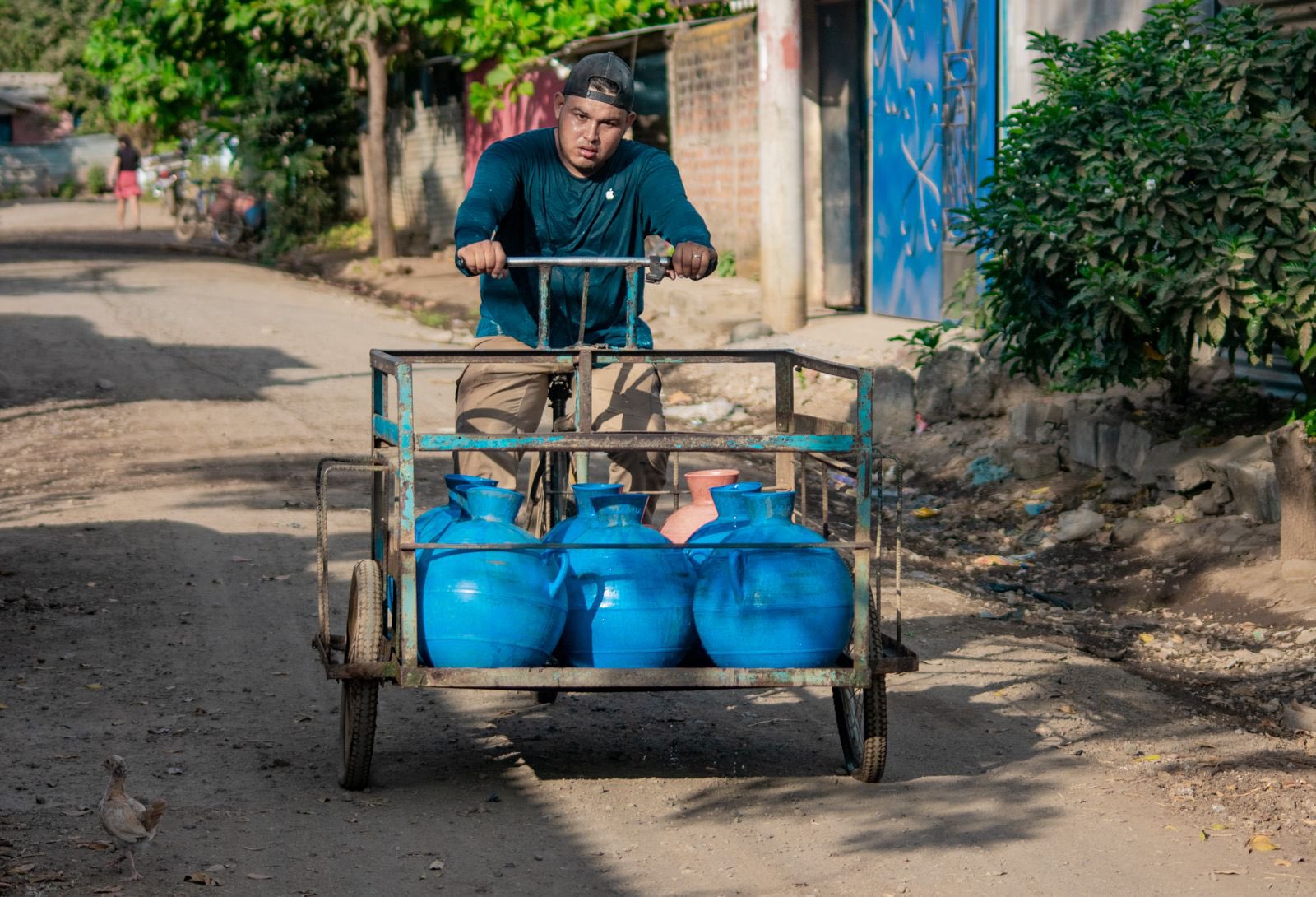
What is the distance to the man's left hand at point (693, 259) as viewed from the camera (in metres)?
4.41

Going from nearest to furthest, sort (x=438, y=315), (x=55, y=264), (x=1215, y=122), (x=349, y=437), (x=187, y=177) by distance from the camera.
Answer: (x=1215, y=122)
(x=349, y=437)
(x=438, y=315)
(x=55, y=264)
(x=187, y=177)

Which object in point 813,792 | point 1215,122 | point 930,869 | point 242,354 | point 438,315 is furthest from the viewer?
point 438,315

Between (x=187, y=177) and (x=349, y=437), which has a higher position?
(x=187, y=177)

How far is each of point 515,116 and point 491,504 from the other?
776 inches

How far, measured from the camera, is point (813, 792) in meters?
4.27

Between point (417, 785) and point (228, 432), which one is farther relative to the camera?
point (228, 432)

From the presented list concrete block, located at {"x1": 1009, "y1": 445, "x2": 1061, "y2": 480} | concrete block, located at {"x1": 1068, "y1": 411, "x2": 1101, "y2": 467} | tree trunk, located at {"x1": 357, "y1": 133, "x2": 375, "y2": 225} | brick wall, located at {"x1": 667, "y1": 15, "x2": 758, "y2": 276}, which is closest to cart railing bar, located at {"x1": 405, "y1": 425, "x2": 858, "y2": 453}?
concrete block, located at {"x1": 1068, "y1": 411, "x2": 1101, "y2": 467}

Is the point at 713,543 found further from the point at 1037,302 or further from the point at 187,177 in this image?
the point at 187,177

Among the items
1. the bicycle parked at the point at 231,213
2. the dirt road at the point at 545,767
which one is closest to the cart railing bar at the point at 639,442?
the dirt road at the point at 545,767

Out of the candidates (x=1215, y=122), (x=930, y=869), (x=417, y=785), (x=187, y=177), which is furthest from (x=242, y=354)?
(x=187, y=177)

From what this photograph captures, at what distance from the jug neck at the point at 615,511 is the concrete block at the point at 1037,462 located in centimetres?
577

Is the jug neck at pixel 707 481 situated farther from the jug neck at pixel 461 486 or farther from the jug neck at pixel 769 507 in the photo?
the jug neck at pixel 461 486

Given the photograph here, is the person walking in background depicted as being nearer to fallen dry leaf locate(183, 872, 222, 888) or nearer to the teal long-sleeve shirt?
the teal long-sleeve shirt

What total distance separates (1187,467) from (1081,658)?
234 cm
